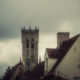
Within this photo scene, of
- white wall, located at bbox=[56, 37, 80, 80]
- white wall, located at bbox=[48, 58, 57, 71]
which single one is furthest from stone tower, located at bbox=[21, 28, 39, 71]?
white wall, located at bbox=[56, 37, 80, 80]

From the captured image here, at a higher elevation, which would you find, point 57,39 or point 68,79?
point 57,39

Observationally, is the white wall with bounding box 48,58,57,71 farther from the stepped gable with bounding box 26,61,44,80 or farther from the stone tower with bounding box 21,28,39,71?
the stone tower with bounding box 21,28,39,71

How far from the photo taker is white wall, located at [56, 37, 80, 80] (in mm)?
48250

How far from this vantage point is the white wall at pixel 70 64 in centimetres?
4825

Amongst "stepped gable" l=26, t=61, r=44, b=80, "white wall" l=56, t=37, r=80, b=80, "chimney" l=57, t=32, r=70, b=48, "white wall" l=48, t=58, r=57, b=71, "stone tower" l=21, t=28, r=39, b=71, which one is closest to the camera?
"white wall" l=56, t=37, r=80, b=80

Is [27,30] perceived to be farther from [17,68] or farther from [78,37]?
[78,37]

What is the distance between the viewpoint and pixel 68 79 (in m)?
47.6

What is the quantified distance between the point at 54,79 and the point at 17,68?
32.2 m

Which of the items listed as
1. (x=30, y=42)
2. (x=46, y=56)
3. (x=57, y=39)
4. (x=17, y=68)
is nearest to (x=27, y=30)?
(x=30, y=42)

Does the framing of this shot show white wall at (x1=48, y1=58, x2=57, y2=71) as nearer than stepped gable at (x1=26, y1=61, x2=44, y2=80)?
Yes

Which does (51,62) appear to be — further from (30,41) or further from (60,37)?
(30,41)

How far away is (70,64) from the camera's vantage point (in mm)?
48344

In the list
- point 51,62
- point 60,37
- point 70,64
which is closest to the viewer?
point 70,64

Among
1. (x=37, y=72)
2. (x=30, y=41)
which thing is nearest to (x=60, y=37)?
(x=37, y=72)
